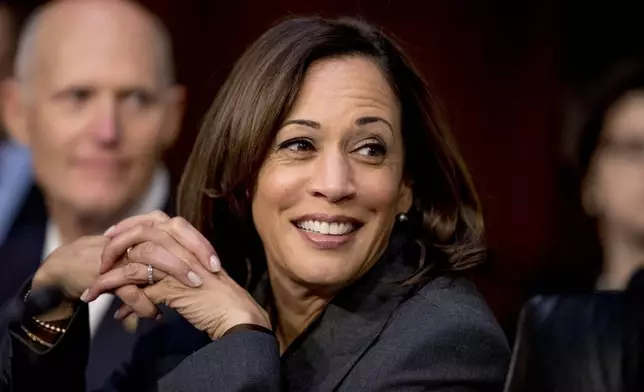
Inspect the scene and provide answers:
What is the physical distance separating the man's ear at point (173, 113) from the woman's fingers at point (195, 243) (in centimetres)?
92

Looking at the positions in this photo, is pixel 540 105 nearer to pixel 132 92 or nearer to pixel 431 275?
pixel 132 92

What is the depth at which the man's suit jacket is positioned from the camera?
1.75 metres

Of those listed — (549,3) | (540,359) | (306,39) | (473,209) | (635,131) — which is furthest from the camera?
(549,3)

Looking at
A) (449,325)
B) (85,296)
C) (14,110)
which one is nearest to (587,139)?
(449,325)

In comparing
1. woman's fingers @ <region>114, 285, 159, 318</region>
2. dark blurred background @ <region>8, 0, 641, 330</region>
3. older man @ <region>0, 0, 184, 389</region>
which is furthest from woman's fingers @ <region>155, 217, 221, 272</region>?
dark blurred background @ <region>8, 0, 641, 330</region>

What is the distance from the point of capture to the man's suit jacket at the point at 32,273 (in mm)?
1753

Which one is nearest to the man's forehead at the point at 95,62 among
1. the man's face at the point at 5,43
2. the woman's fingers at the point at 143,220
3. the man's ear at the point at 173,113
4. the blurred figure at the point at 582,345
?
the man's ear at the point at 173,113

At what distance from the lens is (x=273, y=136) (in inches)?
60.1

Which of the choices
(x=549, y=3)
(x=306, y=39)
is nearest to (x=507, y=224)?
(x=549, y=3)

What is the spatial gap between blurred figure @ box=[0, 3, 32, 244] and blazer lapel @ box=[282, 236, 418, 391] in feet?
3.24

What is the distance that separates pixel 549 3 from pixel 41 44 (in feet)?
4.46

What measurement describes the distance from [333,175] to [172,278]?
28 centimetres

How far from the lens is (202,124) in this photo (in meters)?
1.67

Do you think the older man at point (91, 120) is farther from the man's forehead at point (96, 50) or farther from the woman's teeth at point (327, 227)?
the woman's teeth at point (327, 227)
